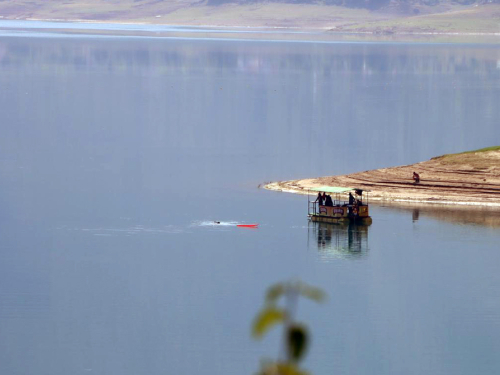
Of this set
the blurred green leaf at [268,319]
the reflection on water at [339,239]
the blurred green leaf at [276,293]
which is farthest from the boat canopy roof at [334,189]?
the blurred green leaf at [268,319]

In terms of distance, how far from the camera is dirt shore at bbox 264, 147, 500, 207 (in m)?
55.5

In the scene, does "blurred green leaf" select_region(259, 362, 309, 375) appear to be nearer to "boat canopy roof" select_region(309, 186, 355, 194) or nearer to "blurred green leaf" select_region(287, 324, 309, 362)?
"blurred green leaf" select_region(287, 324, 309, 362)

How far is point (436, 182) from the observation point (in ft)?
192

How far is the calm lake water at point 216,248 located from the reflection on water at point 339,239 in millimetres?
134

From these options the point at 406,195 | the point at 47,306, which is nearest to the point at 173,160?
the point at 406,195

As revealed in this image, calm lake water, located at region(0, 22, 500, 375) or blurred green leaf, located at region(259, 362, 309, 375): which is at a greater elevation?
blurred green leaf, located at region(259, 362, 309, 375)

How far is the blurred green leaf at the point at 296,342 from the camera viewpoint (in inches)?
441

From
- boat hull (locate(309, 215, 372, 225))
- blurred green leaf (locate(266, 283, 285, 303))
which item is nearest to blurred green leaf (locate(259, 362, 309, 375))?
blurred green leaf (locate(266, 283, 285, 303))

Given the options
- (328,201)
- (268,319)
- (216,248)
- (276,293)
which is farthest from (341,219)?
(268,319)

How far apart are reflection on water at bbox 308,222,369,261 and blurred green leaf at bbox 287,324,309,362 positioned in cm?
3450

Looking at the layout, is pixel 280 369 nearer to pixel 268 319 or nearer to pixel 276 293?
pixel 268 319

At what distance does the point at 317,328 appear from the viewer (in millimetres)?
36594

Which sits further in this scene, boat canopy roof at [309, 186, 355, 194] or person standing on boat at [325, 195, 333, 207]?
boat canopy roof at [309, 186, 355, 194]

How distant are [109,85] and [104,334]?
320 ft
